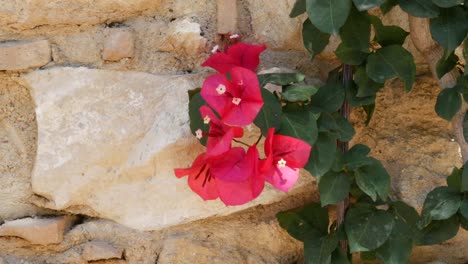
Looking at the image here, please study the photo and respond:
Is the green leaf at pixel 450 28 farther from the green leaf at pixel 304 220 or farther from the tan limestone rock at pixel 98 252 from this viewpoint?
the tan limestone rock at pixel 98 252

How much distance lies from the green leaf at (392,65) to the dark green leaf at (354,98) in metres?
0.05

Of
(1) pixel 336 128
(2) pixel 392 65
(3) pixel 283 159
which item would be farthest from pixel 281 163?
(2) pixel 392 65

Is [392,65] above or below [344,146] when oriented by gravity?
above

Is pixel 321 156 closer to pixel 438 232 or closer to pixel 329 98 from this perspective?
pixel 329 98

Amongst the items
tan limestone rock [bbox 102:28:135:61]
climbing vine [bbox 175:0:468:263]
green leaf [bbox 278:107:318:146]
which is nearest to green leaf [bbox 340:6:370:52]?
climbing vine [bbox 175:0:468:263]

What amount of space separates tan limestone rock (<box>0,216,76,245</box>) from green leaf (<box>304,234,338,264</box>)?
36 cm

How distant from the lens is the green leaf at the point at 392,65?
1.08 meters

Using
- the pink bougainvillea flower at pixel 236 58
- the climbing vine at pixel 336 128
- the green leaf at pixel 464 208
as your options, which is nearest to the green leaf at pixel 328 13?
the climbing vine at pixel 336 128

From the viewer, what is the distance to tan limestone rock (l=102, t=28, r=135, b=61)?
1184 mm

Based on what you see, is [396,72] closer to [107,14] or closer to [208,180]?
[208,180]

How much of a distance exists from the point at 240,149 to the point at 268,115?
0.06 meters

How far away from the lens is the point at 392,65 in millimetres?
1082

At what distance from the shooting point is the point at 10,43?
1172mm

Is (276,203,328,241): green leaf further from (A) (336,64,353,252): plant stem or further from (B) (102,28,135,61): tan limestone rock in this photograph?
(B) (102,28,135,61): tan limestone rock
